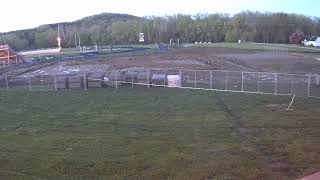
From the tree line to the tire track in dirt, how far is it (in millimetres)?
96559

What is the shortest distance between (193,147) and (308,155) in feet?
12.7

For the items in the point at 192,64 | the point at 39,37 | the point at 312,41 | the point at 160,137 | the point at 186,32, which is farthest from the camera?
the point at 186,32

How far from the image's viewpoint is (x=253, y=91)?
3619 centimetres

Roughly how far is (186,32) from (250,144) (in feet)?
389

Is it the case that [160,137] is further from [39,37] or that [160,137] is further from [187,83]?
[39,37]

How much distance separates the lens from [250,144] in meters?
20.0

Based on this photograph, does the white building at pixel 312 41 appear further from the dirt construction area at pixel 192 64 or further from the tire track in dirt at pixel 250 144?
the tire track in dirt at pixel 250 144

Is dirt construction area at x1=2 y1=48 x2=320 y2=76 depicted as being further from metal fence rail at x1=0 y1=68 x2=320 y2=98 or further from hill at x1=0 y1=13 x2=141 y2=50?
hill at x1=0 y1=13 x2=141 y2=50

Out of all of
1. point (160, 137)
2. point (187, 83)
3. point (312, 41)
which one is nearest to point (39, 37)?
point (312, 41)

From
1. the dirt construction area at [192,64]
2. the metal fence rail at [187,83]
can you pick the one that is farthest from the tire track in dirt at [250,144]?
the dirt construction area at [192,64]

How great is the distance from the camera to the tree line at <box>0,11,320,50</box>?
125000 millimetres

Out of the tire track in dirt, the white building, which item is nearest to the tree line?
the white building

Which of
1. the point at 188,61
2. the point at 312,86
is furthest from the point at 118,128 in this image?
the point at 188,61

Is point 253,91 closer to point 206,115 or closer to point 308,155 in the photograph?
point 206,115
